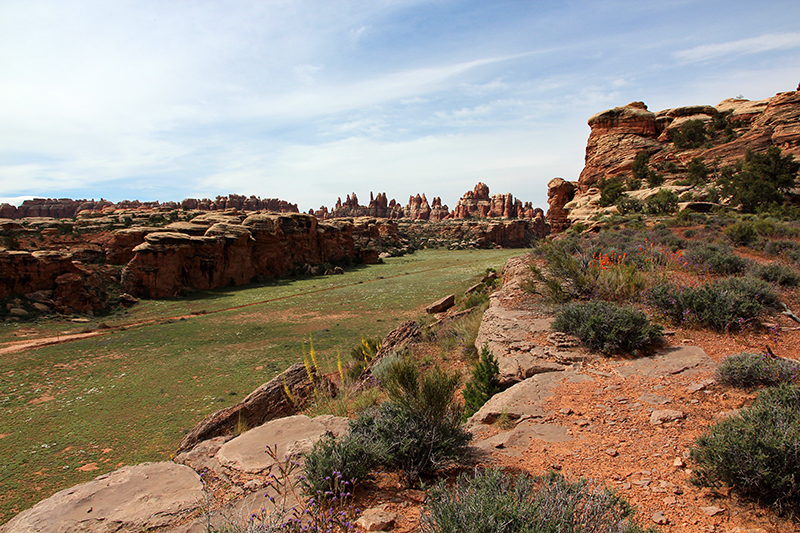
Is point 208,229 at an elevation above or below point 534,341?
above

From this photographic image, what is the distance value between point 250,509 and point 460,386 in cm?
450

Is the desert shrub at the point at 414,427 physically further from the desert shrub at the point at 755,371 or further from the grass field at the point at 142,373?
the grass field at the point at 142,373

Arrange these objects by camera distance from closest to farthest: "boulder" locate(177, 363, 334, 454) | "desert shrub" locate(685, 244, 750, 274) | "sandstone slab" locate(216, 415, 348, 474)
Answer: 1. "sandstone slab" locate(216, 415, 348, 474)
2. "boulder" locate(177, 363, 334, 454)
3. "desert shrub" locate(685, 244, 750, 274)

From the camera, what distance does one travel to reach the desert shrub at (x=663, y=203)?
2019cm

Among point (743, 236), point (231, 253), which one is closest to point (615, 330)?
point (743, 236)

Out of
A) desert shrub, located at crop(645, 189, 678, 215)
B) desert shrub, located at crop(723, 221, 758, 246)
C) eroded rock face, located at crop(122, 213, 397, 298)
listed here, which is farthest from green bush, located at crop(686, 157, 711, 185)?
eroded rock face, located at crop(122, 213, 397, 298)

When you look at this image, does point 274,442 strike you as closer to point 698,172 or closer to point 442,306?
point 442,306

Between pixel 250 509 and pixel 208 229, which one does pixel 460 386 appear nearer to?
pixel 250 509

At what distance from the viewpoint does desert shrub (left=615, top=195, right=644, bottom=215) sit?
2200 cm

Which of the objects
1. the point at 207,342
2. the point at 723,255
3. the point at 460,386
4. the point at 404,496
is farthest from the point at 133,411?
the point at 723,255

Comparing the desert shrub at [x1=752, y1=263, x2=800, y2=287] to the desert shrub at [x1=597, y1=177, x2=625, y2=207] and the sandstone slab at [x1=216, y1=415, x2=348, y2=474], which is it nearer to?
the sandstone slab at [x1=216, y1=415, x2=348, y2=474]

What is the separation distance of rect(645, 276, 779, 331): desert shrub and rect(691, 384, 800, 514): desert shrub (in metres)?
3.26

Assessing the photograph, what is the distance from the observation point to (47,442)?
697cm

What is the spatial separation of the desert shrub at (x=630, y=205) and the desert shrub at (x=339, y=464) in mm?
23974
